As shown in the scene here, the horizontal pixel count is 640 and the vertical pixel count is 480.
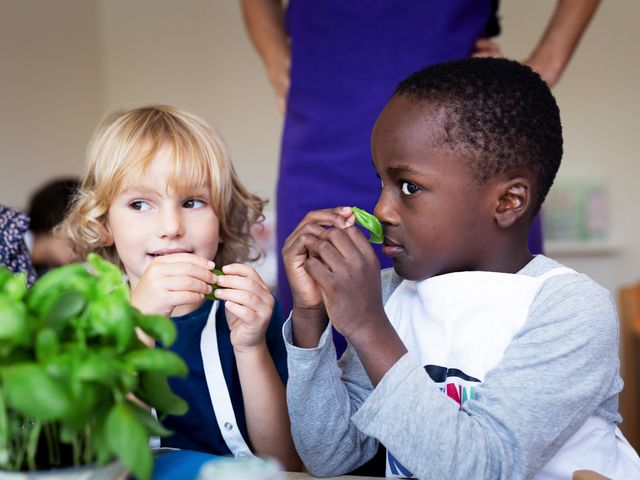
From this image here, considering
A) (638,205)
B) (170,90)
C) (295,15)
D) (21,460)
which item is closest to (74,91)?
(170,90)

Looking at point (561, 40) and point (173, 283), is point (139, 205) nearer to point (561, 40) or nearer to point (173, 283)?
point (173, 283)

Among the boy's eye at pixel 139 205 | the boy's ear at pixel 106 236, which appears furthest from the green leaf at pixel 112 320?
the boy's ear at pixel 106 236

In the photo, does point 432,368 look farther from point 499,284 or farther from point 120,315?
point 120,315

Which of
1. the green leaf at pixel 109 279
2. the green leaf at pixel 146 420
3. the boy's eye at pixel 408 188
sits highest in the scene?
the green leaf at pixel 109 279

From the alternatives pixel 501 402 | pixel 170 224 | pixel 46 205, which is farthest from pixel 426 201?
pixel 46 205

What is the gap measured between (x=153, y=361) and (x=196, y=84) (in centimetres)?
330

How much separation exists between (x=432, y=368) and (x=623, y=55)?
8.45 ft

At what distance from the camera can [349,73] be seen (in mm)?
1572

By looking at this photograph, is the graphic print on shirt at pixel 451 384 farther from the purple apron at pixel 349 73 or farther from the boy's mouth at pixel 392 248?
the purple apron at pixel 349 73

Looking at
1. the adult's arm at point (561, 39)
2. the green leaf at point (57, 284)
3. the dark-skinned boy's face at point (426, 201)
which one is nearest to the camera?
the green leaf at point (57, 284)

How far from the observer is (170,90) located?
12.4 ft

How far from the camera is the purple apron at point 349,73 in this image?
1.53 m

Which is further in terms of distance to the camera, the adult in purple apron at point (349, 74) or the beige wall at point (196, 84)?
the beige wall at point (196, 84)

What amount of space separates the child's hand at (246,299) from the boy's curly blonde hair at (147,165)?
23cm
